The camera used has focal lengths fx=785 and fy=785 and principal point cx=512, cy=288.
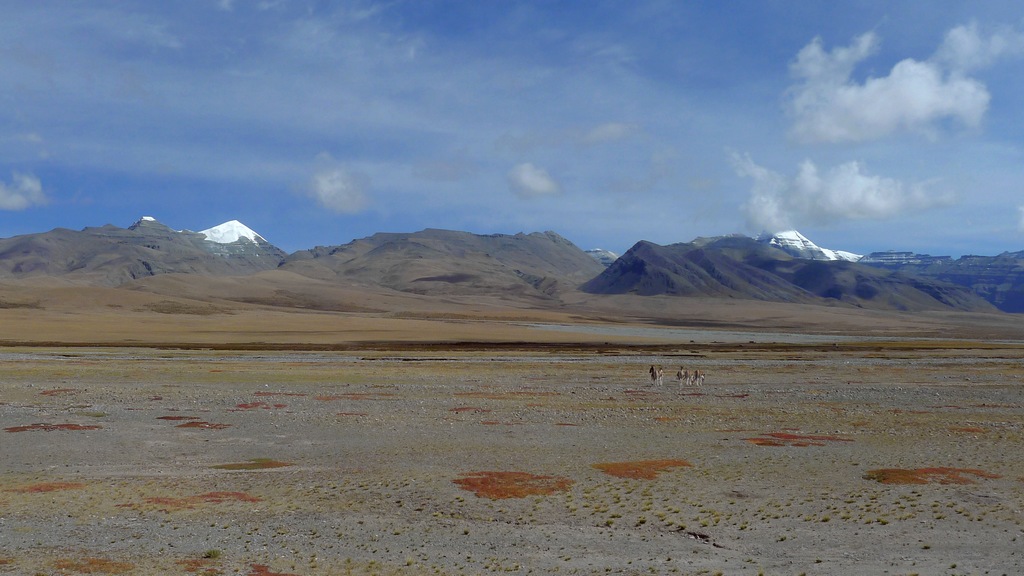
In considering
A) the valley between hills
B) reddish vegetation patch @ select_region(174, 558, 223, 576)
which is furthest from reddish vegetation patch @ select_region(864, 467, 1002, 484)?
reddish vegetation patch @ select_region(174, 558, 223, 576)

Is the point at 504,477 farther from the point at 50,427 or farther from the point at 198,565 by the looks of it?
the point at 50,427

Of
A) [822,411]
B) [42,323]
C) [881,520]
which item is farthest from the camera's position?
[42,323]

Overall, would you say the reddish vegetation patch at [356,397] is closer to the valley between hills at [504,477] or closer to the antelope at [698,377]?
the valley between hills at [504,477]

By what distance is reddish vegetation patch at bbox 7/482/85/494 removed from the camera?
1797cm

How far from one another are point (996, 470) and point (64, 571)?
21578 millimetres

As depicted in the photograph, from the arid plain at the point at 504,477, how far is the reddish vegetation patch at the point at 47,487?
111 millimetres

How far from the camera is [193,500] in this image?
17391 millimetres

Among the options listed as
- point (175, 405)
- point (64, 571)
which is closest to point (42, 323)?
point (175, 405)

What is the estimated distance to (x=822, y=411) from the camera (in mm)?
34875

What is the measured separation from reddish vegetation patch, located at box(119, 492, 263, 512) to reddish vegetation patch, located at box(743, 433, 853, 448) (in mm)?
15893

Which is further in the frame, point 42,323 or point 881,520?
point 42,323

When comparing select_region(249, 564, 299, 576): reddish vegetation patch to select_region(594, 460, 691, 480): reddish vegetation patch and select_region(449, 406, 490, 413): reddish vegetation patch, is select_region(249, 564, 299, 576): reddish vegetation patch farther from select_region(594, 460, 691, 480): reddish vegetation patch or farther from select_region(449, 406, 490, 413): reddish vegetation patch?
select_region(449, 406, 490, 413): reddish vegetation patch

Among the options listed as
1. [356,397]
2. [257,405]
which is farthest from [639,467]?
[356,397]

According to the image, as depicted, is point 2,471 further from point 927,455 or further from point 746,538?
point 927,455
